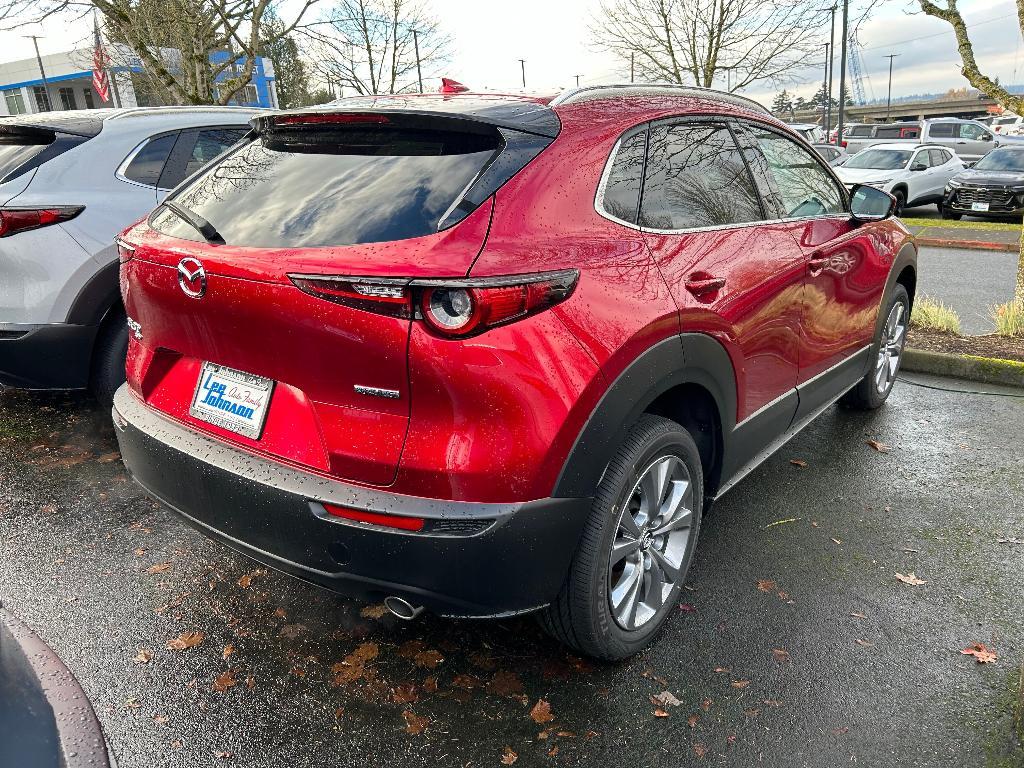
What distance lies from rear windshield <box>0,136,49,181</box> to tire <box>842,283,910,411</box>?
480 cm

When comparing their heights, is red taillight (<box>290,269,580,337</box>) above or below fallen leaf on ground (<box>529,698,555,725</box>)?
above

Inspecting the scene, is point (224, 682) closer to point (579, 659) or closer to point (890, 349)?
point (579, 659)

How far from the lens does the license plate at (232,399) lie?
2.23 meters

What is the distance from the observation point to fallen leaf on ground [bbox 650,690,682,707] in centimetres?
241

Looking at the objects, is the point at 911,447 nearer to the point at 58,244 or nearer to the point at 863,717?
the point at 863,717

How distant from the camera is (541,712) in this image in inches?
93.7

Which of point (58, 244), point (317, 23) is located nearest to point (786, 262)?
point (58, 244)

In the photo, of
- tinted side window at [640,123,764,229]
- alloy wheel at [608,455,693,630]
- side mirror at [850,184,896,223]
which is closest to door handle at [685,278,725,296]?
tinted side window at [640,123,764,229]

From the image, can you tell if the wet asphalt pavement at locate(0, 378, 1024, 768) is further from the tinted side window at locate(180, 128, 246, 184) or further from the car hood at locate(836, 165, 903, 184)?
the car hood at locate(836, 165, 903, 184)

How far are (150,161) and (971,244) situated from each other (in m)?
11.7

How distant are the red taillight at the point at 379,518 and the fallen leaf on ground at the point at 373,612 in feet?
3.05

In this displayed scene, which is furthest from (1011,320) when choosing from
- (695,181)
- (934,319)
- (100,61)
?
(100,61)

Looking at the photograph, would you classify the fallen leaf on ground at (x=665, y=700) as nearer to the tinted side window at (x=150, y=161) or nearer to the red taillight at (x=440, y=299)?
the red taillight at (x=440, y=299)

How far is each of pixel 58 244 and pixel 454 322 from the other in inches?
120
